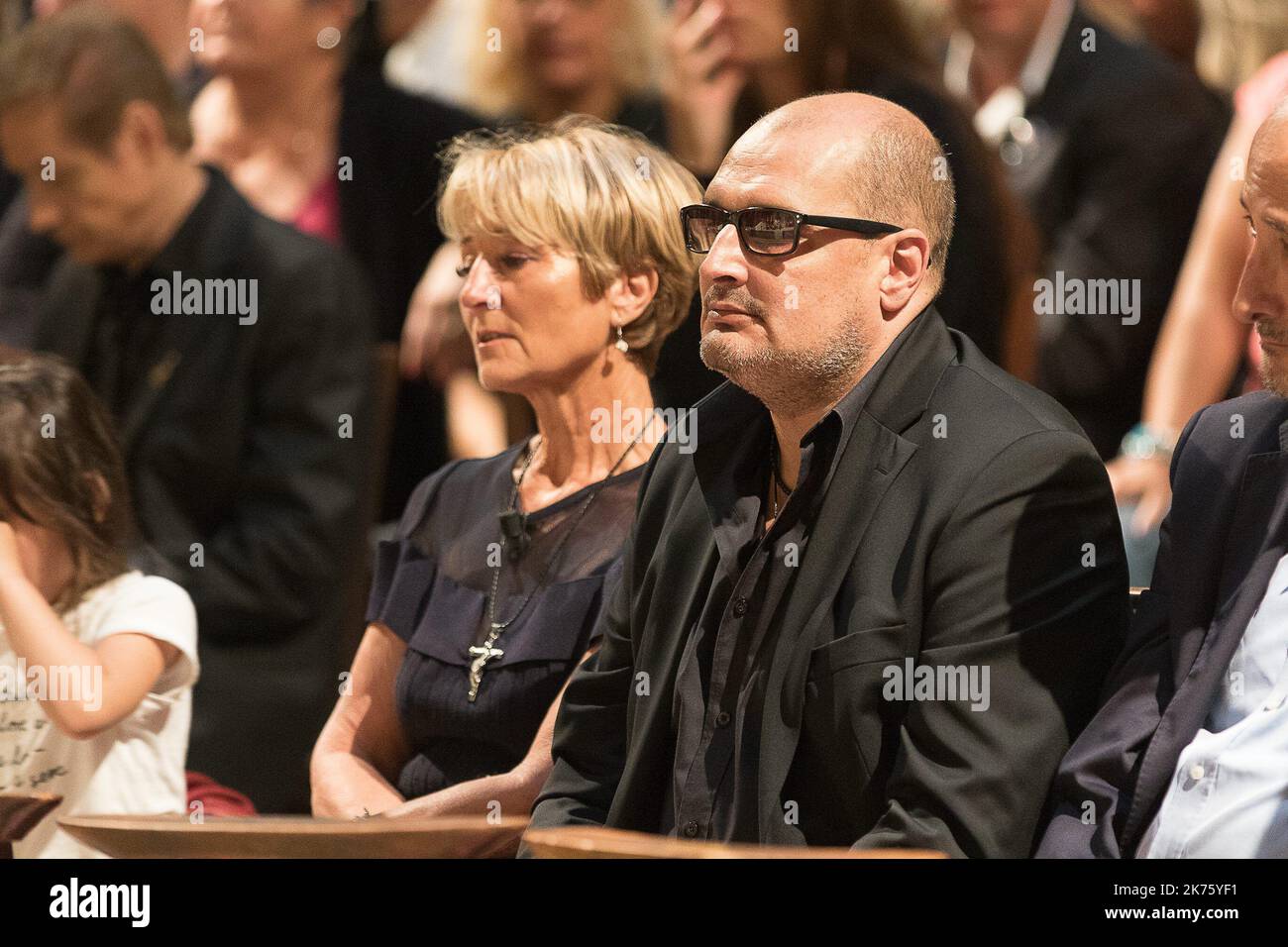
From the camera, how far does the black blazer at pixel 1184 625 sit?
6.71ft

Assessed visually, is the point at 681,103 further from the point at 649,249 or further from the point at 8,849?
the point at 8,849

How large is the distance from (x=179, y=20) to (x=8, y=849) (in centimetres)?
276

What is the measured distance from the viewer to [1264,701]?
203 cm

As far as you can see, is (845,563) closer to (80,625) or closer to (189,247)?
(80,625)

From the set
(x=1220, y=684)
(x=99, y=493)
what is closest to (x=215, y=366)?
(x=99, y=493)

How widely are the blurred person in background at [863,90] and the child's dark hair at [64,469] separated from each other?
4.24 ft

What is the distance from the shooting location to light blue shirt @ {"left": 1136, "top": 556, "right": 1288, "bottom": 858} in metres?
1.98

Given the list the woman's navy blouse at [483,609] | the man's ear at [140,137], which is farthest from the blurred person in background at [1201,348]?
the man's ear at [140,137]

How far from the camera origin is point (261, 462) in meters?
3.86

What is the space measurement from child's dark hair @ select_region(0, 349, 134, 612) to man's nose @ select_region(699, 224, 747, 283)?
45.0 inches

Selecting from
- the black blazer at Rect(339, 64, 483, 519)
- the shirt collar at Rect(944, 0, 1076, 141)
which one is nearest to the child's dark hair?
the black blazer at Rect(339, 64, 483, 519)

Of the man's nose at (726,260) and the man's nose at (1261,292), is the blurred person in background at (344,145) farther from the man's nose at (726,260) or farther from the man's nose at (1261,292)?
the man's nose at (1261,292)

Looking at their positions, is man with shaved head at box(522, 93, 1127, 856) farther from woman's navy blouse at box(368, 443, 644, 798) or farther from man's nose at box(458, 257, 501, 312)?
man's nose at box(458, 257, 501, 312)
